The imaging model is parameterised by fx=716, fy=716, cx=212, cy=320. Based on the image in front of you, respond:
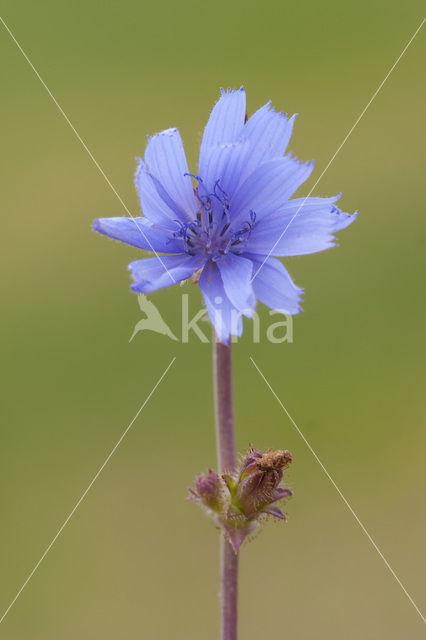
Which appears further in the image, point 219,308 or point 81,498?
point 81,498

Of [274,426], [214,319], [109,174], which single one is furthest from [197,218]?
[109,174]

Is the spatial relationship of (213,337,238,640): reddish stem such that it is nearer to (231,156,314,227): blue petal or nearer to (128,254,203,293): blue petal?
(128,254,203,293): blue petal

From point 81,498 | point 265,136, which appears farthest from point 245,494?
point 81,498

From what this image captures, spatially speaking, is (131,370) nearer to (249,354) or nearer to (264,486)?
(249,354)

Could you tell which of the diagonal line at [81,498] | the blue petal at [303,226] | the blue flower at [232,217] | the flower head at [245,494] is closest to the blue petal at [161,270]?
the blue flower at [232,217]

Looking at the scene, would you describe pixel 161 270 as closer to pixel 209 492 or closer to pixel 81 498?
pixel 209 492

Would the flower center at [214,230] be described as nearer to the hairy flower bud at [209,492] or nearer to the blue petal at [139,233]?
the blue petal at [139,233]
